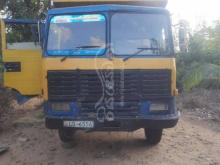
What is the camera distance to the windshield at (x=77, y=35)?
7895mm

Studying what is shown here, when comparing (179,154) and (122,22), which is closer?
(122,22)

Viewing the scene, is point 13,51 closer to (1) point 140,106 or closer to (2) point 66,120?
(2) point 66,120

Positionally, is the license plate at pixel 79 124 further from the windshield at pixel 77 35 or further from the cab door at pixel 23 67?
the cab door at pixel 23 67

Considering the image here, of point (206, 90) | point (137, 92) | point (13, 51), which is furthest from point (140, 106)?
point (206, 90)

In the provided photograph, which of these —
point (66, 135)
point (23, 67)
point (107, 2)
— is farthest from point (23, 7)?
point (66, 135)

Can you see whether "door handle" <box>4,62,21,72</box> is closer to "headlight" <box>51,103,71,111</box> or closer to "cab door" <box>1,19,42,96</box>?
"cab door" <box>1,19,42,96</box>

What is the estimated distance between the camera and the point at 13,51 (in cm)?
1035

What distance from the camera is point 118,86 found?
7.75m

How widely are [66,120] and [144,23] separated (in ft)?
6.83

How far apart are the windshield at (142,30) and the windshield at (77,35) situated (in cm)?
24

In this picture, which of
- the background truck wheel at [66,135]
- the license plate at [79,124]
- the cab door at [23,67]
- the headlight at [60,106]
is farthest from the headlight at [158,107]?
A: the cab door at [23,67]

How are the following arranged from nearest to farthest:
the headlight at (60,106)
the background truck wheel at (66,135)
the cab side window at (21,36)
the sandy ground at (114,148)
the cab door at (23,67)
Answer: the headlight at (60,106) → the sandy ground at (114,148) → the background truck wheel at (66,135) → the cab door at (23,67) → the cab side window at (21,36)

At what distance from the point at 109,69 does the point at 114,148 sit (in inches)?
74.2

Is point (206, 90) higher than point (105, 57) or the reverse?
the reverse
